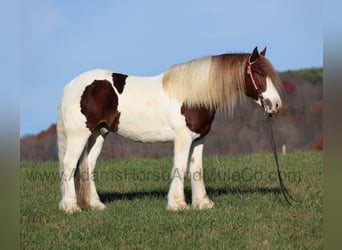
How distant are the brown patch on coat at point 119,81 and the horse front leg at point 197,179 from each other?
4.22 feet

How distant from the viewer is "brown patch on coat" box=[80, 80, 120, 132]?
611cm

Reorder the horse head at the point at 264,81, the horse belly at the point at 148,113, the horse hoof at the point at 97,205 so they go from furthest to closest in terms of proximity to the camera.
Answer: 1. the horse hoof at the point at 97,205
2. the horse belly at the point at 148,113
3. the horse head at the point at 264,81

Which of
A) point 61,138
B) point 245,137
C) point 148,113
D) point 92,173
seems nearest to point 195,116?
point 148,113

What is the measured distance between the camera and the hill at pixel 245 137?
48.1ft

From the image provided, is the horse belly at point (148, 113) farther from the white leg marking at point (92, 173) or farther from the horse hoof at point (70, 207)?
the horse hoof at point (70, 207)

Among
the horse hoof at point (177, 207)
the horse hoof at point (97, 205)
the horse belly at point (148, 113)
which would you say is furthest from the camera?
the horse hoof at point (97, 205)

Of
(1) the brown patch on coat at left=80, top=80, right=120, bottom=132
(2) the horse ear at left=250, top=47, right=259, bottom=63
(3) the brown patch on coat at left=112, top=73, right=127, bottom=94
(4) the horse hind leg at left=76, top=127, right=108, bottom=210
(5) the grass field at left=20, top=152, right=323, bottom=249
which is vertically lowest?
(5) the grass field at left=20, top=152, right=323, bottom=249

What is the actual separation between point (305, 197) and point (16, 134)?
5138mm

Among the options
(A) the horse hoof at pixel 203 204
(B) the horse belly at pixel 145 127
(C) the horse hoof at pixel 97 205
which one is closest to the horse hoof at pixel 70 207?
(C) the horse hoof at pixel 97 205

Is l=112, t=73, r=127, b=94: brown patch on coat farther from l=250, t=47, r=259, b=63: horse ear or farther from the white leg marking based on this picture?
l=250, t=47, r=259, b=63: horse ear

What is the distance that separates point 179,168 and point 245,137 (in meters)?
13.4

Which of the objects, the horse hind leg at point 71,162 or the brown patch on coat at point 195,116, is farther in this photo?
the horse hind leg at point 71,162

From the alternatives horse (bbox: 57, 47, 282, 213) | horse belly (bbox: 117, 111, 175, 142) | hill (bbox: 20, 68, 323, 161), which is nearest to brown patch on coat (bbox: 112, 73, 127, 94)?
horse (bbox: 57, 47, 282, 213)

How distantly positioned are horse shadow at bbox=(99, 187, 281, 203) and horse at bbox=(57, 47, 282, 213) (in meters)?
0.87
